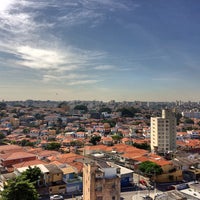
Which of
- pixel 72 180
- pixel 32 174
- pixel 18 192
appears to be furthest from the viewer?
pixel 72 180

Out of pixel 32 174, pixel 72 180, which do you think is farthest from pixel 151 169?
pixel 32 174

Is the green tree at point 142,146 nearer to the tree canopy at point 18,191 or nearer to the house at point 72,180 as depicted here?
the house at point 72,180

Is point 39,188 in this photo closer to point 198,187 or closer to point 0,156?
point 0,156

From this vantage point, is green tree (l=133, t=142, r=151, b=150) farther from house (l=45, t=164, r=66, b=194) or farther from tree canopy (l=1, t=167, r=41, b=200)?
tree canopy (l=1, t=167, r=41, b=200)

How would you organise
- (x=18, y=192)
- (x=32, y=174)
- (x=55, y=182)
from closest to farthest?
(x=18, y=192)
(x=32, y=174)
(x=55, y=182)

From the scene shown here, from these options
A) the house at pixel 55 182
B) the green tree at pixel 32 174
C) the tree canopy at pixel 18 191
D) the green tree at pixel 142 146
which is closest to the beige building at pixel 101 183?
the tree canopy at pixel 18 191

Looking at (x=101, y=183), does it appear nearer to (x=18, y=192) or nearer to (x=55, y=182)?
(x=18, y=192)
